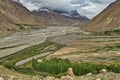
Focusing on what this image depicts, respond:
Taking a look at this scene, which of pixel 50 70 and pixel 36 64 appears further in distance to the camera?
pixel 36 64

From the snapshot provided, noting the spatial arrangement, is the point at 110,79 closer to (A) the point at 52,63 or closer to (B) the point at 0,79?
(B) the point at 0,79

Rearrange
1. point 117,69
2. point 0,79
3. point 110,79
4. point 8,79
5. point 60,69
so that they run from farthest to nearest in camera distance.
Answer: point 60,69 → point 117,69 → point 110,79 → point 8,79 → point 0,79

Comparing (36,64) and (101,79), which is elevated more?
(101,79)

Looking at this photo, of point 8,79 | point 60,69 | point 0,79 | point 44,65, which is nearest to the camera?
point 0,79

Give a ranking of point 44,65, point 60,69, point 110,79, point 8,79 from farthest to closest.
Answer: point 44,65 → point 60,69 → point 110,79 → point 8,79

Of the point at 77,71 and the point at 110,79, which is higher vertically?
the point at 110,79

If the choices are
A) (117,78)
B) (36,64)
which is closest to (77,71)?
(36,64)

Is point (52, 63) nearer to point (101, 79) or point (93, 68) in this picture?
point (93, 68)

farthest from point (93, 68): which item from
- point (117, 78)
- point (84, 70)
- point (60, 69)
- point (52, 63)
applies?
point (117, 78)

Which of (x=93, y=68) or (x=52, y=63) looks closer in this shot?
(x=93, y=68)
